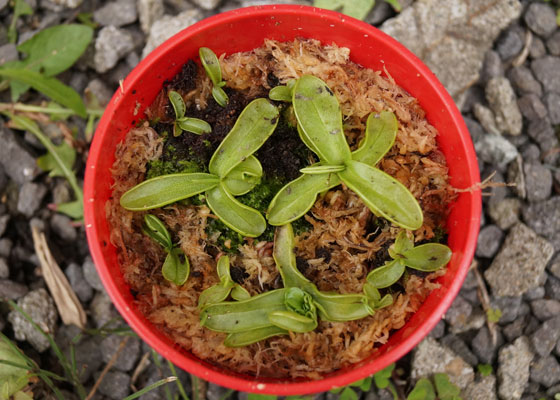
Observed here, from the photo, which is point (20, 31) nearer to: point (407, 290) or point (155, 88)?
point (155, 88)

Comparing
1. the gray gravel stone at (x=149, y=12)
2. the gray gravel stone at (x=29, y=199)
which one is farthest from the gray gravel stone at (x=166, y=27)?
the gray gravel stone at (x=29, y=199)

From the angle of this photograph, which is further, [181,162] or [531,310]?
[531,310]

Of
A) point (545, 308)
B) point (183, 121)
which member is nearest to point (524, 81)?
point (545, 308)

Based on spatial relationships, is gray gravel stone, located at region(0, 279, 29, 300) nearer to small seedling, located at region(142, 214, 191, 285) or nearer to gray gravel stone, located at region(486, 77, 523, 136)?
small seedling, located at region(142, 214, 191, 285)

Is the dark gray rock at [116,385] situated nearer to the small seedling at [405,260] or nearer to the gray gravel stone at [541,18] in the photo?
the small seedling at [405,260]

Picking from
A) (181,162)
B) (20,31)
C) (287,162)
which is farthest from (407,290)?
(20,31)

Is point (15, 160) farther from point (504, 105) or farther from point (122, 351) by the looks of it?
point (504, 105)
